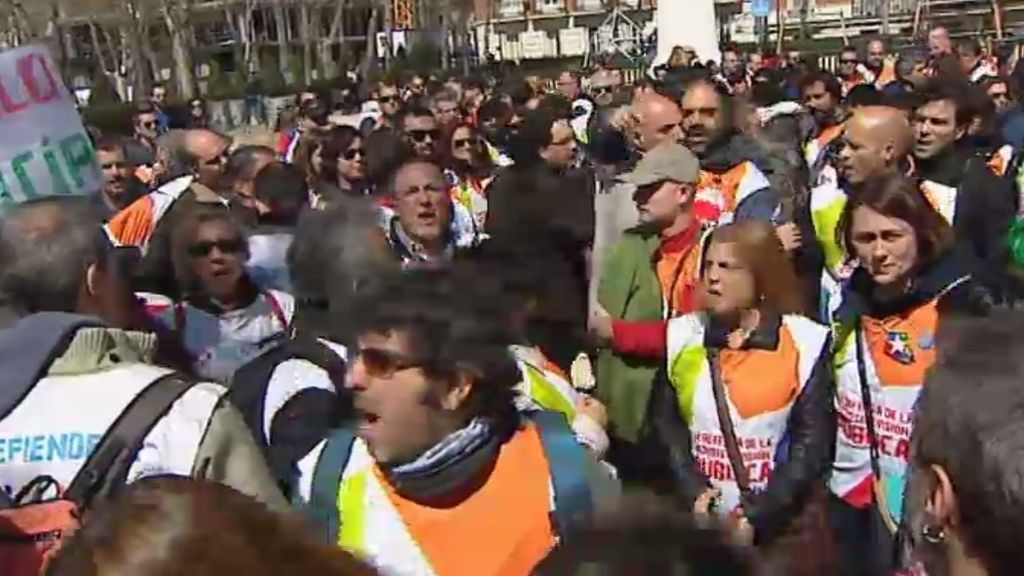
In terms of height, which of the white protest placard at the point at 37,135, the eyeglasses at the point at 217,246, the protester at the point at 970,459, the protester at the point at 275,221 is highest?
the white protest placard at the point at 37,135

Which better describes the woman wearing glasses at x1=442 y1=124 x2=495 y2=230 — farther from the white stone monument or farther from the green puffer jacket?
the white stone monument

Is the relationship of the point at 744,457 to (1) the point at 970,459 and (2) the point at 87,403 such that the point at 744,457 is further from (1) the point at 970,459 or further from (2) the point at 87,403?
(1) the point at 970,459

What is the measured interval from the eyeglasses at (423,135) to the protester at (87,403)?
17.4ft

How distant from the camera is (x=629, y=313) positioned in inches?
218

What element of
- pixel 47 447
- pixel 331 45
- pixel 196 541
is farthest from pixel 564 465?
pixel 331 45

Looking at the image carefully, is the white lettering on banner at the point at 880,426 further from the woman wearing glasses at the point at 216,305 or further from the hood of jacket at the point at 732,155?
the hood of jacket at the point at 732,155

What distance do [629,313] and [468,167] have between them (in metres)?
3.33

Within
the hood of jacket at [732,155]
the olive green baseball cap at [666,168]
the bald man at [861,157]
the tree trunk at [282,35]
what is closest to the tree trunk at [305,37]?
the tree trunk at [282,35]

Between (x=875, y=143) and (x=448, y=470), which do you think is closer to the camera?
(x=448, y=470)

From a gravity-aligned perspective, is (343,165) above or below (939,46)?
above

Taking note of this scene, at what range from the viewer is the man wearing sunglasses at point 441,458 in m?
3.21

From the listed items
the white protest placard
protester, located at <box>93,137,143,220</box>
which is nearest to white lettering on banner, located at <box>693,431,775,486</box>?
the white protest placard

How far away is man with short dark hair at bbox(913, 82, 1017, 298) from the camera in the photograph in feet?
20.1

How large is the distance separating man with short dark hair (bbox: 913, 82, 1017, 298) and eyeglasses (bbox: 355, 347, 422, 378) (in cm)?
261
